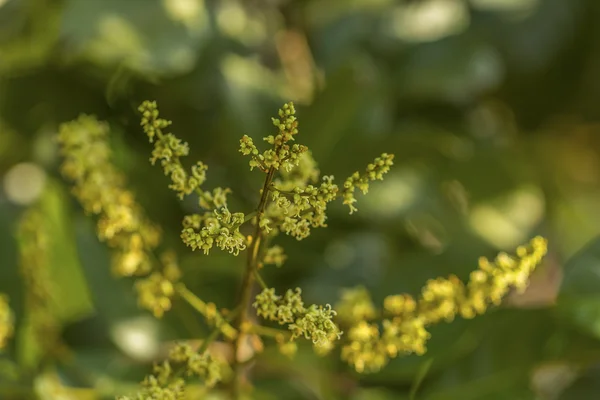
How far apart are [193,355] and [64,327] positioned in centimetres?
23

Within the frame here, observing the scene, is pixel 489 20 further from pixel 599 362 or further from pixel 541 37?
pixel 599 362

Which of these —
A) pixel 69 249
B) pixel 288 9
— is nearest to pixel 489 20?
pixel 288 9

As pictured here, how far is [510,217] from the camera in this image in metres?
0.66

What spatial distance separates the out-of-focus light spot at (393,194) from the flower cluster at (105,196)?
0.61ft

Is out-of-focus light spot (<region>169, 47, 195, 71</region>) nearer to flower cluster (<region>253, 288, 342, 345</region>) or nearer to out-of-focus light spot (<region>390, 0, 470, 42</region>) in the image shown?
out-of-focus light spot (<region>390, 0, 470, 42</region>)

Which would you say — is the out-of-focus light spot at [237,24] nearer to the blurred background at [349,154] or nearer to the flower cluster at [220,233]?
the blurred background at [349,154]

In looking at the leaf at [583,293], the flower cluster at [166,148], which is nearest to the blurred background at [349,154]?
the leaf at [583,293]

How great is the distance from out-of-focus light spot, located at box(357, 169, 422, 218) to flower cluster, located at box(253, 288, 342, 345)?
252mm

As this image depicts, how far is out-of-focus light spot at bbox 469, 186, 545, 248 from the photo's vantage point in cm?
62

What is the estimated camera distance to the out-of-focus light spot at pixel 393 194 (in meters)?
0.56

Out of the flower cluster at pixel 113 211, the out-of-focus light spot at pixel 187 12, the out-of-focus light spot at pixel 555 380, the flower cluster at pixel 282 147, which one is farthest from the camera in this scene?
the out-of-focus light spot at pixel 187 12

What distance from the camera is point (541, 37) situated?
28.3 inches

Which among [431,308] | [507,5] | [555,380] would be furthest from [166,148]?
[507,5]

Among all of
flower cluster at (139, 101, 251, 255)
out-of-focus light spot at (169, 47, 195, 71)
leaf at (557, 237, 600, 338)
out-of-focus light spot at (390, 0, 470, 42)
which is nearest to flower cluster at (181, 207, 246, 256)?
flower cluster at (139, 101, 251, 255)
